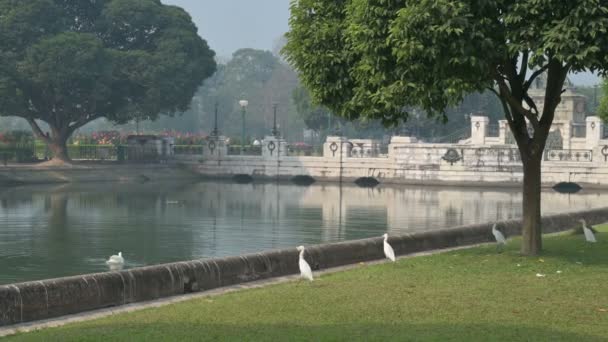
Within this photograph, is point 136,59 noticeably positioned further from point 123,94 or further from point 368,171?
point 368,171

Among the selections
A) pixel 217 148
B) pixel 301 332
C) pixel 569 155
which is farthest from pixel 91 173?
pixel 301 332

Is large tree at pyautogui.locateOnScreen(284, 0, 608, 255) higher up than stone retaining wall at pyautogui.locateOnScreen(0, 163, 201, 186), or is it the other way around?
large tree at pyautogui.locateOnScreen(284, 0, 608, 255)

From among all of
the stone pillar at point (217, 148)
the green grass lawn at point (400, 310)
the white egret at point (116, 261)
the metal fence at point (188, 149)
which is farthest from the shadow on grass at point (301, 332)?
the metal fence at point (188, 149)

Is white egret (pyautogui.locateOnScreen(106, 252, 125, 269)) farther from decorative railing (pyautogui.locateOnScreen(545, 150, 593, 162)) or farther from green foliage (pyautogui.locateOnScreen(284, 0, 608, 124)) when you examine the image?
decorative railing (pyautogui.locateOnScreen(545, 150, 593, 162))

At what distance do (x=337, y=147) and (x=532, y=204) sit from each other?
54.8m

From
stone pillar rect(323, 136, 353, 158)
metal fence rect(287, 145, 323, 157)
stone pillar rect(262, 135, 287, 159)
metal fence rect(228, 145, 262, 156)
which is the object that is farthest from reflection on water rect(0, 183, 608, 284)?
metal fence rect(228, 145, 262, 156)

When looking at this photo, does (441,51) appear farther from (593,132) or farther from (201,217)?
(593,132)

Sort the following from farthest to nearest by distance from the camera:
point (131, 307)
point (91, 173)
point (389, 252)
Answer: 1. point (91, 173)
2. point (389, 252)
3. point (131, 307)

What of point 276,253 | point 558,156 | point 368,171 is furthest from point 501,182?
point 276,253

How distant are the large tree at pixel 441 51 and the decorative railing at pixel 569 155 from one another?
47.4 m

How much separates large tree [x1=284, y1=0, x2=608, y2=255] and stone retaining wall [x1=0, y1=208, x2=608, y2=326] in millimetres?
2823

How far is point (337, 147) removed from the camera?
7431 cm

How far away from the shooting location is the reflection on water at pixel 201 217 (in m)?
29.5

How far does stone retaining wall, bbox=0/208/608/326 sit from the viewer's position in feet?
43.3
